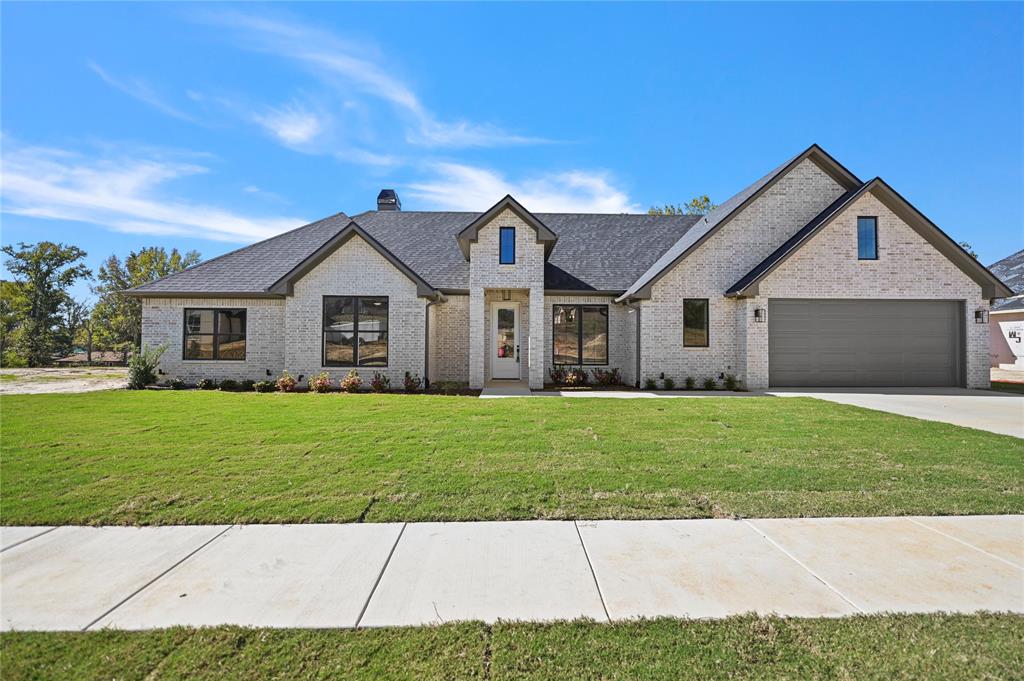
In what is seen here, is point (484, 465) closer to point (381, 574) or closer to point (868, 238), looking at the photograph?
point (381, 574)

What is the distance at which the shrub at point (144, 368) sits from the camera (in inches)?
581

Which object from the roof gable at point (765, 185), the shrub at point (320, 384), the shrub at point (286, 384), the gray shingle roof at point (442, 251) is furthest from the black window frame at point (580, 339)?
the shrub at point (286, 384)

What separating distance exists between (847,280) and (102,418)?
64.0 ft

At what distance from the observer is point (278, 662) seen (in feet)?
8.04

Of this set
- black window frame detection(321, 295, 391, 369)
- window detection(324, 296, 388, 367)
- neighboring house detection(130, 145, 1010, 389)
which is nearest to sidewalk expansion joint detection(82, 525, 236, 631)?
neighboring house detection(130, 145, 1010, 389)

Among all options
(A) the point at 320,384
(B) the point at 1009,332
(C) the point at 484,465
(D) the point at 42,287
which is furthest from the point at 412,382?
Answer: (D) the point at 42,287

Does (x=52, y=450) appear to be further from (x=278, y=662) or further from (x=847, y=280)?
(x=847, y=280)

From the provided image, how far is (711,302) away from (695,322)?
837mm

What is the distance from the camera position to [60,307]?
3180 cm

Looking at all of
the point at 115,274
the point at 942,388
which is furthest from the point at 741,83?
the point at 115,274

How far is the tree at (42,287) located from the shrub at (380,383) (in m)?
26.8

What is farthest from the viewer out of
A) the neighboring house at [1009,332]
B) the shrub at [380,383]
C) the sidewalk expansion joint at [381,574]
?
the neighboring house at [1009,332]

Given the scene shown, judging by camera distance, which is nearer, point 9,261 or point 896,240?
point 896,240

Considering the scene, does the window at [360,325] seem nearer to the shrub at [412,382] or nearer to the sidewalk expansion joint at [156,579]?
the shrub at [412,382]
